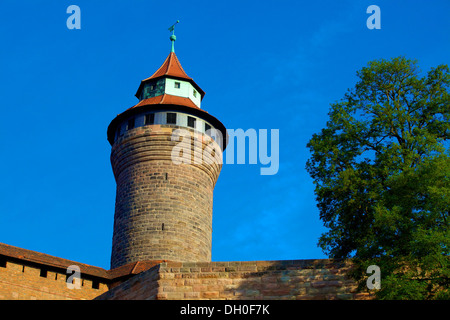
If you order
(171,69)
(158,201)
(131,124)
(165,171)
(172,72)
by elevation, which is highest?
(171,69)

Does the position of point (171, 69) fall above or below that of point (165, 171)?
above

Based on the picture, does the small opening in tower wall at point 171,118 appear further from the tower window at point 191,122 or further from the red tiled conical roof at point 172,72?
the red tiled conical roof at point 172,72

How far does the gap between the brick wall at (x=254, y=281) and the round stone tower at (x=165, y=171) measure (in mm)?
9454

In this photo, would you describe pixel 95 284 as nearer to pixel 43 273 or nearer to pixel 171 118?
pixel 43 273

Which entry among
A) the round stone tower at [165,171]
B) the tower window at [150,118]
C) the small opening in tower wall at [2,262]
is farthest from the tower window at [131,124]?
the small opening in tower wall at [2,262]

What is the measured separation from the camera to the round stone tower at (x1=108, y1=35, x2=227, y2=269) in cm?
2997

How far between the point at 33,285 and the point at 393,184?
566 inches

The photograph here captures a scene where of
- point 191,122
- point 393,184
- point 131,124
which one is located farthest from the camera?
point 131,124

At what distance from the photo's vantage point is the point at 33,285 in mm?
26047

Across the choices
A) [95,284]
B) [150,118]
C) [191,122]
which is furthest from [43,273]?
[191,122]

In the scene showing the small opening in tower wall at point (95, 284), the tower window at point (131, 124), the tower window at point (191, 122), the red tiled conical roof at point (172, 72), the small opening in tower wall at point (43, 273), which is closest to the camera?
the small opening in tower wall at point (43, 273)

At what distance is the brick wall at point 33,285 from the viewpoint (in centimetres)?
2528
